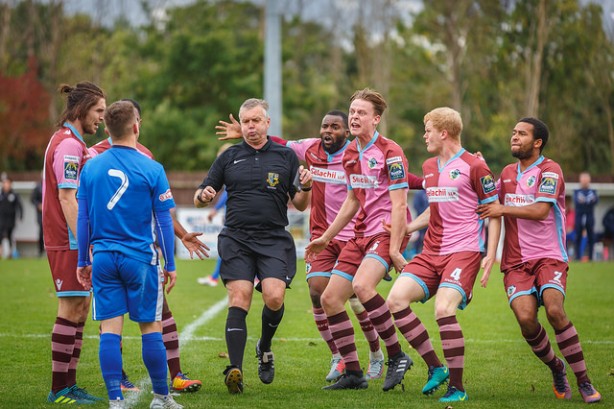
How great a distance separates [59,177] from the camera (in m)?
6.88

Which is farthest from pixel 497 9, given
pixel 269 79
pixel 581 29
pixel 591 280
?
pixel 591 280

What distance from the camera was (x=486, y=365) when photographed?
8.89 metres

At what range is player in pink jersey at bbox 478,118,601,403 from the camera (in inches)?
281

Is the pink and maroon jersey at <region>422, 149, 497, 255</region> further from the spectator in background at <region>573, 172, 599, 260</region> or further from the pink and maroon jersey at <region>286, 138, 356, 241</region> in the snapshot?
the spectator in background at <region>573, 172, 599, 260</region>

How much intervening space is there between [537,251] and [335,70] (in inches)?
1745

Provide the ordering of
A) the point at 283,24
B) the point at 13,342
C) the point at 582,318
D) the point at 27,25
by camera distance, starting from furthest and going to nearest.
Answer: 1. the point at 283,24
2. the point at 27,25
3. the point at 582,318
4. the point at 13,342

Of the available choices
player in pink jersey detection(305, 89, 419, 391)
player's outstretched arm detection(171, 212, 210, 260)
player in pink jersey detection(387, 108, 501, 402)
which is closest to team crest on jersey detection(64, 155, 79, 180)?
player's outstretched arm detection(171, 212, 210, 260)

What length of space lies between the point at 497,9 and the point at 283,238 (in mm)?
33845

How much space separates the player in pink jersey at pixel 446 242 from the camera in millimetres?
7098

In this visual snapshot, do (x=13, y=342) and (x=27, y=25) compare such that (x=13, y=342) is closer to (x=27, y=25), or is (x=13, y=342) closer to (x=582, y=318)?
(x=582, y=318)

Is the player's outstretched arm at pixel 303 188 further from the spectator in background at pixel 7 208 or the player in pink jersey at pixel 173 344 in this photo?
the spectator in background at pixel 7 208

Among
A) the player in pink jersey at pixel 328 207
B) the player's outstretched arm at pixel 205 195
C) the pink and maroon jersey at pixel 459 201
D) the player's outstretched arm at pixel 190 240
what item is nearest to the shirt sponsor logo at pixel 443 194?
the pink and maroon jersey at pixel 459 201

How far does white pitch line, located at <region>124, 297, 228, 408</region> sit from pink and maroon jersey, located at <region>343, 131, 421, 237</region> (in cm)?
232

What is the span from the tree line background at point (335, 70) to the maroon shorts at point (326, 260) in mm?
29191
